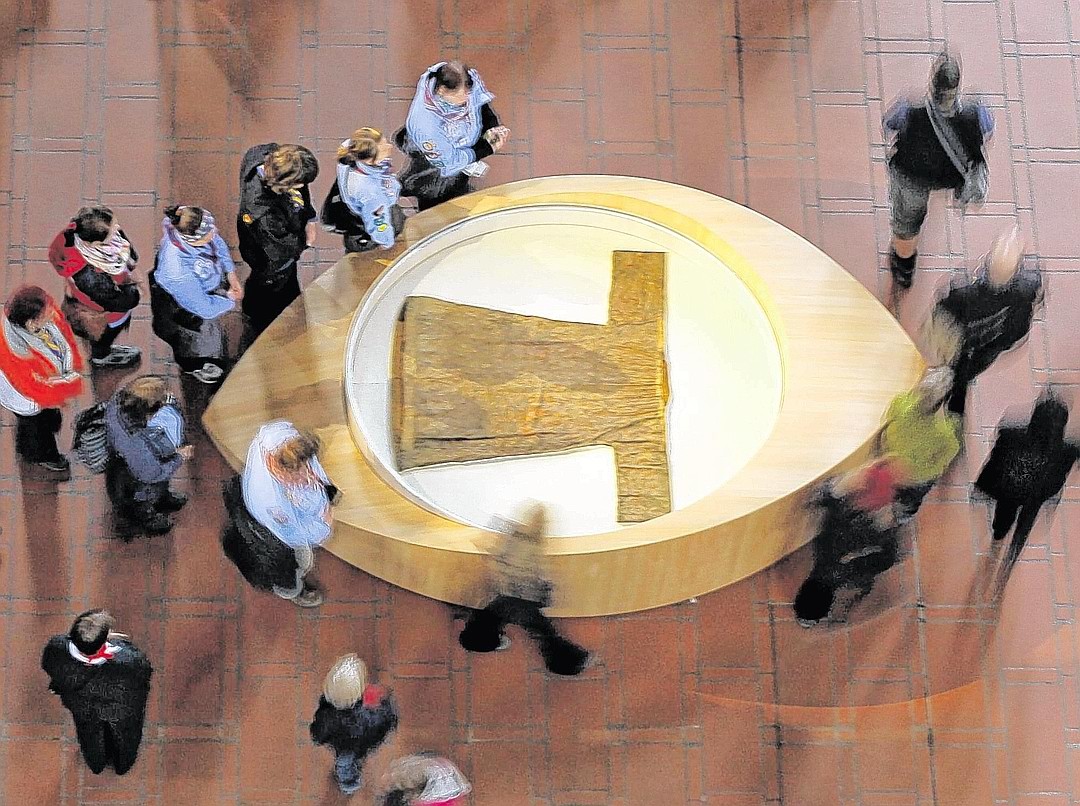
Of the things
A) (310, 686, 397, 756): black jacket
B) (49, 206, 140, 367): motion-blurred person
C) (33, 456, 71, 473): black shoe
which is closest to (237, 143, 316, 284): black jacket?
(49, 206, 140, 367): motion-blurred person

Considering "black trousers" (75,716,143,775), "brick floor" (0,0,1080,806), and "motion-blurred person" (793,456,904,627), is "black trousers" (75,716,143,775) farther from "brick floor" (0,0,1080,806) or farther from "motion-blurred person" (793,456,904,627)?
"motion-blurred person" (793,456,904,627)

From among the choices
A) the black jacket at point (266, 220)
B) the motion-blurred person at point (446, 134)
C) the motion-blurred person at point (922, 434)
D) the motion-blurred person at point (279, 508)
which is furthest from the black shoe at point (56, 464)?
the motion-blurred person at point (922, 434)

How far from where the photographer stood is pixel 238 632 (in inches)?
211

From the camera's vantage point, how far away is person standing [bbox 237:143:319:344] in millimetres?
5047

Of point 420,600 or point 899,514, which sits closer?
point 899,514

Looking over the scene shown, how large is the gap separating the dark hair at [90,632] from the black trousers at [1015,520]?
136 inches

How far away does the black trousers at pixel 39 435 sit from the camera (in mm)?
5375

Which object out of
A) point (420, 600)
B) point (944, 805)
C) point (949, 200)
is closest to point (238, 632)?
point (420, 600)

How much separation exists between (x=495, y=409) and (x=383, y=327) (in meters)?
0.62

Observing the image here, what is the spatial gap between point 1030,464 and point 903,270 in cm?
133

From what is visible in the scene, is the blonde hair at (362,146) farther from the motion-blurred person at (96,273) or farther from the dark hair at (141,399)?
the dark hair at (141,399)

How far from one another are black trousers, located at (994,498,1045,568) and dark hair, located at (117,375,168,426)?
130 inches

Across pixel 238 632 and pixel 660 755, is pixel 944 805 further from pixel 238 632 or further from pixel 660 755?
pixel 238 632

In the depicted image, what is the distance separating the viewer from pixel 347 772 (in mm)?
4984
